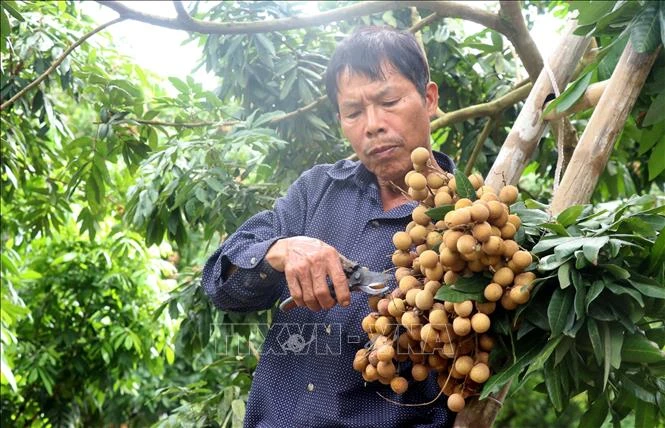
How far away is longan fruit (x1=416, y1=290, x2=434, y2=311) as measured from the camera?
1.05 meters

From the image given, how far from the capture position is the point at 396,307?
3.58 feet

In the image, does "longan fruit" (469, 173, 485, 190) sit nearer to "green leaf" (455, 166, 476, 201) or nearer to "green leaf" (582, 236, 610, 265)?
"green leaf" (455, 166, 476, 201)

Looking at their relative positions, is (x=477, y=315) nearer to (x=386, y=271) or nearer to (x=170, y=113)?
(x=386, y=271)

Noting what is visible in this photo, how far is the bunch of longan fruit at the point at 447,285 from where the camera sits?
1013 millimetres

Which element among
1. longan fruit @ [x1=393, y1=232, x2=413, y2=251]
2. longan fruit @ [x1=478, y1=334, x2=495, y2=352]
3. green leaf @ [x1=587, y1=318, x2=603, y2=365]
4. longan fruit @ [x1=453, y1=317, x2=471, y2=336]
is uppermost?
longan fruit @ [x1=393, y1=232, x2=413, y2=251]

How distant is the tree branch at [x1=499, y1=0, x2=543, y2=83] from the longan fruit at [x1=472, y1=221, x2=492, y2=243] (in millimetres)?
1032

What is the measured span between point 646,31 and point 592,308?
423 millimetres

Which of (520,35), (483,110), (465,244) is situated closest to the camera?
(465,244)

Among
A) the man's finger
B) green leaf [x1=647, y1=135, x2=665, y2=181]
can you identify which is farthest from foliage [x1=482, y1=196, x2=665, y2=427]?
green leaf [x1=647, y1=135, x2=665, y2=181]

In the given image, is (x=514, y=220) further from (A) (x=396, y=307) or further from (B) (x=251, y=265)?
(B) (x=251, y=265)

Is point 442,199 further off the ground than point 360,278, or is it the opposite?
point 442,199

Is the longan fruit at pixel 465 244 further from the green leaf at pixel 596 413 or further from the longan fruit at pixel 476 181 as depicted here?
the green leaf at pixel 596 413

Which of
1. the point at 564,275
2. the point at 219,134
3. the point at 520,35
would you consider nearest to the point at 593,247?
the point at 564,275

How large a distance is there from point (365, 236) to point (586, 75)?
0.43m
